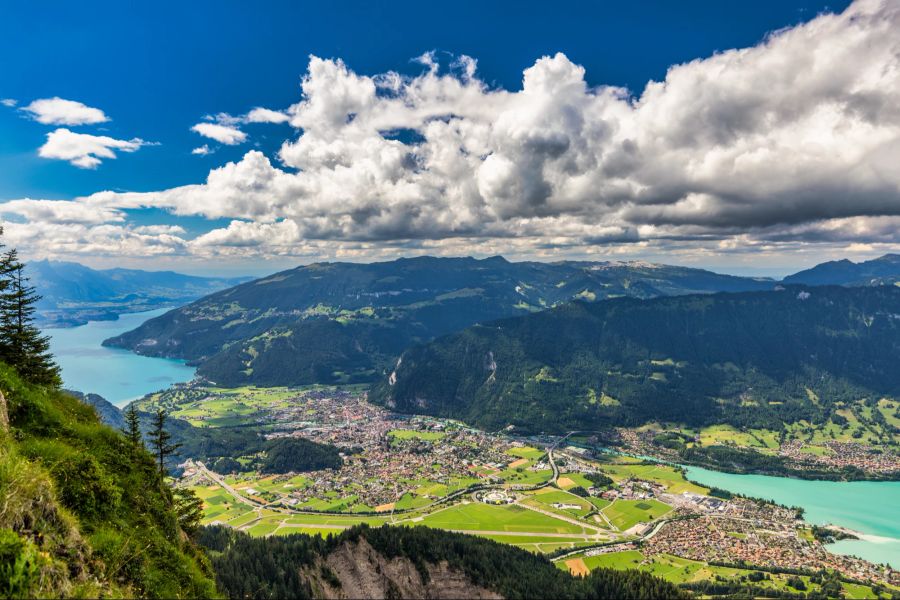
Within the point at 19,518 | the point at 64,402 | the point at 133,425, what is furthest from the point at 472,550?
the point at 19,518

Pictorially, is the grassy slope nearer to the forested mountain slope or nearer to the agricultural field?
the forested mountain slope

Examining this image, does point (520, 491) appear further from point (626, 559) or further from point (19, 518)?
point (19, 518)

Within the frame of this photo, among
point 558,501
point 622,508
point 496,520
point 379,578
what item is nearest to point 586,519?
point 558,501

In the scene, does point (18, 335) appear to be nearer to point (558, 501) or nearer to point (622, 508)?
point (558, 501)

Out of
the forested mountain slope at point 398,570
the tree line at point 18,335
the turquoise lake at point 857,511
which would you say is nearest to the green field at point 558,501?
the forested mountain slope at point 398,570

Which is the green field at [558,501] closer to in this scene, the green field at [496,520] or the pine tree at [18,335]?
the green field at [496,520]

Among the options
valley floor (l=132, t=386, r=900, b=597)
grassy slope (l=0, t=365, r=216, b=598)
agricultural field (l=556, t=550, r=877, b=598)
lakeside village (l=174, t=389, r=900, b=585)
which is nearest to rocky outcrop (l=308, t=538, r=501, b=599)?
agricultural field (l=556, t=550, r=877, b=598)
